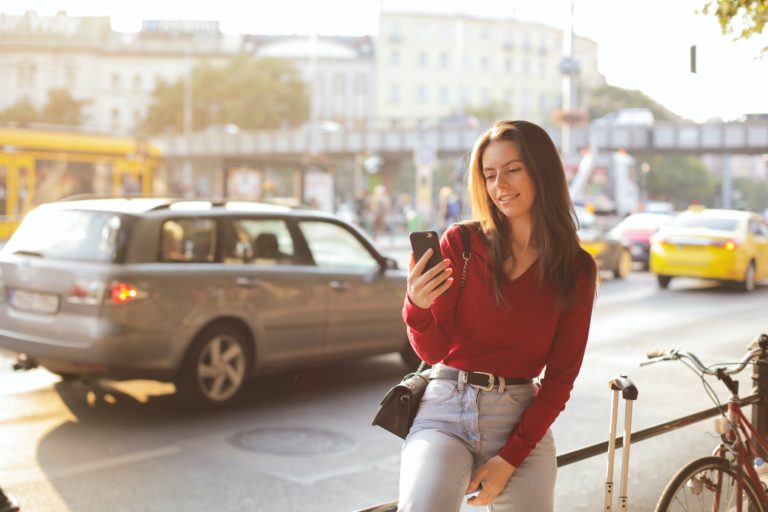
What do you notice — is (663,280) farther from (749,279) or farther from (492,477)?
(492,477)

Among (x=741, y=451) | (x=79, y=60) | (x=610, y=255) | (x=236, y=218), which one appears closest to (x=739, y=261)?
(x=610, y=255)

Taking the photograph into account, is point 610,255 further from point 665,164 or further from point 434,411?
point 665,164

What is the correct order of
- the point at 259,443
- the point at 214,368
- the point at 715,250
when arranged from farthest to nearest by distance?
the point at 715,250 < the point at 214,368 < the point at 259,443

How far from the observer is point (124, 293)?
686 cm

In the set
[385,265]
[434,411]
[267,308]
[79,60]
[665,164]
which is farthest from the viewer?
[79,60]

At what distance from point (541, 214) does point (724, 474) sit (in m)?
1.38

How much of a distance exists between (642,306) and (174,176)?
76.9 meters

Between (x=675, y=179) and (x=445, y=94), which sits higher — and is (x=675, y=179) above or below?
below

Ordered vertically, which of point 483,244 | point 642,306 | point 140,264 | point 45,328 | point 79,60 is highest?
point 79,60

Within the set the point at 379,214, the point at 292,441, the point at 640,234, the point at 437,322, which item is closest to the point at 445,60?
the point at 379,214

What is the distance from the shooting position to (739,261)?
1797 centimetres

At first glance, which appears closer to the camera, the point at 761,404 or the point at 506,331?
the point at 506,331

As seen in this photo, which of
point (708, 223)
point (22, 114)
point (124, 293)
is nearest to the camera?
point (124, 293)

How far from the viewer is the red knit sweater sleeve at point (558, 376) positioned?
2.64 m
